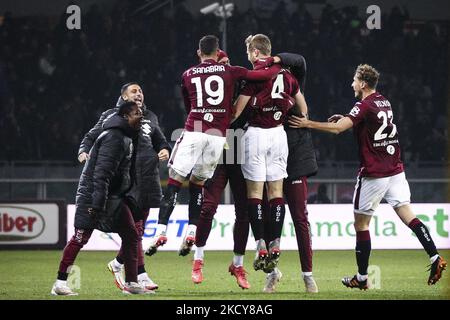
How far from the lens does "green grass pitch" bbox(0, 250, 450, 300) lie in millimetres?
9906

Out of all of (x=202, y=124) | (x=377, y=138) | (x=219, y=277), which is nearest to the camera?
(x=202, y=124)

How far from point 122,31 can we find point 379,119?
→ 40.1 feet

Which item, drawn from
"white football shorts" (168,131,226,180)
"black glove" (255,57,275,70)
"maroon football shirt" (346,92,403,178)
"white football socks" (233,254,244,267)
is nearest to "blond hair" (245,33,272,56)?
"black glove" (255,57,275,70)

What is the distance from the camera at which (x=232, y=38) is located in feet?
71.1

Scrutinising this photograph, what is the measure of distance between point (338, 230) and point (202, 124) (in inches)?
295

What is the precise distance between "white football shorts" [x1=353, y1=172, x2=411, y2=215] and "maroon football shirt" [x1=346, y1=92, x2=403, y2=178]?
7cm

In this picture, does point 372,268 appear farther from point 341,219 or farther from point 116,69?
point 116,69

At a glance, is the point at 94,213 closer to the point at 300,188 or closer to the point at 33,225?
the point at 300,188

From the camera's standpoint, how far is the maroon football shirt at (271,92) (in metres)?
10.1

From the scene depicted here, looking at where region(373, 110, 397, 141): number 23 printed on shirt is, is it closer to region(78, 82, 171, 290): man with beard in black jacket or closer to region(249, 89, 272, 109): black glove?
region(249, 89, 272, 109): black glove

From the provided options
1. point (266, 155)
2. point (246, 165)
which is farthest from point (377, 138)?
point (246, 165)

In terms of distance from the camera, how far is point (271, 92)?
33.1 ft

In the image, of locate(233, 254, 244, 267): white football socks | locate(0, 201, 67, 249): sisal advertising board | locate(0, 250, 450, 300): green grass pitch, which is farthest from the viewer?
locate(0, 201, 67, 249): sisal advertising board

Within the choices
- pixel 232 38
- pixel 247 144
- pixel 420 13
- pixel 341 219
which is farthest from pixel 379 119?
pixel 420 13
